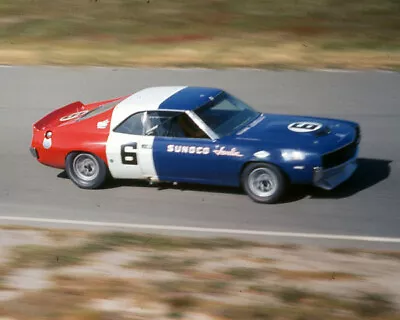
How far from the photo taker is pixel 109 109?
11891 mm

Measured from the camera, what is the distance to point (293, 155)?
10484 mm

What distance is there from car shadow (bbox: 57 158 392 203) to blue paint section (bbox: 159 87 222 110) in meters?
1.15

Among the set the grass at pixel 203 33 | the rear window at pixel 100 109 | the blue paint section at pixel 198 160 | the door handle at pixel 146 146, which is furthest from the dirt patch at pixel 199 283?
the grass at pixel 203 33

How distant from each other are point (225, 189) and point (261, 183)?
0.83 m

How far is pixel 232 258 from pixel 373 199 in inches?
115

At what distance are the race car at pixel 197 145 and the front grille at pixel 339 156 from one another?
1cm

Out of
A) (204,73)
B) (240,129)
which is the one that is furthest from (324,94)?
(240,129)

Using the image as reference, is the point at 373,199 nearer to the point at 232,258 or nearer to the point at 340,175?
the point at 340,175

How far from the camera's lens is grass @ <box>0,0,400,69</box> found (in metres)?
19.1

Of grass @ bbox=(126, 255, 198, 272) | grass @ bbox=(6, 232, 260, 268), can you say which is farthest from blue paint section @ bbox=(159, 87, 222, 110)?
grass @ bbox=(126, 255, 198, 272)

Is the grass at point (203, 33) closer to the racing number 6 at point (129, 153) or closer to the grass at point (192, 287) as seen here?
the racing number 6 at point (129, 153)

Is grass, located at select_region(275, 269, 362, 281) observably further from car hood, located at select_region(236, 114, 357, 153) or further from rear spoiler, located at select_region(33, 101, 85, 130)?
rear spoiler, located at select_region(33, 101, 85, 130)

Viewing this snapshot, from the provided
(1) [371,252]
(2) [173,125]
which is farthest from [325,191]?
(1) [371,252]

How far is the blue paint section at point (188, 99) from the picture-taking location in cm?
1130
